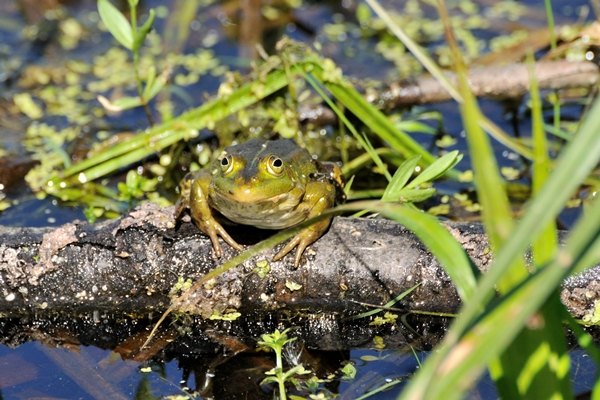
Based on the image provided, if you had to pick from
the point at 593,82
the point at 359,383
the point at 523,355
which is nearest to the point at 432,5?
the point at 593,82

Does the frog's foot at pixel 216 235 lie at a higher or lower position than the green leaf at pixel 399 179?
lower

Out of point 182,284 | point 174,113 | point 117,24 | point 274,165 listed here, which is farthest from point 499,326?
point 174,113

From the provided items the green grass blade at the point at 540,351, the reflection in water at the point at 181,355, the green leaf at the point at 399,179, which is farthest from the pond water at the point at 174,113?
the green grass blade at the point at 540,351

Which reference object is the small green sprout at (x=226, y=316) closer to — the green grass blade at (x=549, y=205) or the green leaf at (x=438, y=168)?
the green leaf at (x=438, y=168)

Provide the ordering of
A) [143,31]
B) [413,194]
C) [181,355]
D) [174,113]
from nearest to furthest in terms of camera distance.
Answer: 1. [181,355]
2. [413,194]
3. [143,31]
4. [174,113]

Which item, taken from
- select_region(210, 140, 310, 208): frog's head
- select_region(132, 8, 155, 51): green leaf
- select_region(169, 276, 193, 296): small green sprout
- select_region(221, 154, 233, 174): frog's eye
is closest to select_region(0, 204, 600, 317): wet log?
select_region(169, 276, 193, 296): small green sprout

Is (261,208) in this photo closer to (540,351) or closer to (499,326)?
(540,351)

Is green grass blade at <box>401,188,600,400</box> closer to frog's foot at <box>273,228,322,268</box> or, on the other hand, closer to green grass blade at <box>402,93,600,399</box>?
green grass blade at <box>402,93,600,399</box>
